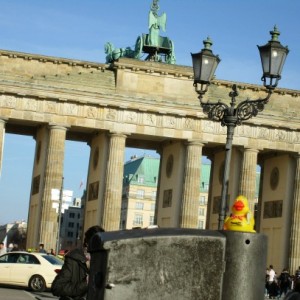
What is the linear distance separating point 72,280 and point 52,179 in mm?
50717

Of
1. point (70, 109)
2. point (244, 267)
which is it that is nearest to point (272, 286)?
point (70, 109)

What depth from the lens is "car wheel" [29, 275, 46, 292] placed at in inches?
1331

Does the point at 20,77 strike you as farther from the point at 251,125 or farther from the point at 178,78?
the point at 251,125

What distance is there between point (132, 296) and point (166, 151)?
60.0m

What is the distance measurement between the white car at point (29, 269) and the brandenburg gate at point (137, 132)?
23323 millimetres

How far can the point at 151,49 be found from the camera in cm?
6375

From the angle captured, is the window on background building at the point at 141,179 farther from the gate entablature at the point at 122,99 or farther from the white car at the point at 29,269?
the white car at the point at 29,269

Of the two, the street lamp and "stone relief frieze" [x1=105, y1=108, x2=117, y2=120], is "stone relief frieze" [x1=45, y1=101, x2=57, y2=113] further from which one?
the street lamp

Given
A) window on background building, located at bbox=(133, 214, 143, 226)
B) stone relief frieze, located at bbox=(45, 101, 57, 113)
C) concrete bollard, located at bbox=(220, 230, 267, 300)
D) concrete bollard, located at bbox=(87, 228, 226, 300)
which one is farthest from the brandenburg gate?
window on background building, located at bbox=(133, 214, 143, 226)

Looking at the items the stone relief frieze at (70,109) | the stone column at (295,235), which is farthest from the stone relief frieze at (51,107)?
the stone column at (295,235)

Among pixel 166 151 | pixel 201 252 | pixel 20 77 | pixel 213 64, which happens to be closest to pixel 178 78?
pixel 166 151

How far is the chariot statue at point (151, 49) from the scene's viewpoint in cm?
6338

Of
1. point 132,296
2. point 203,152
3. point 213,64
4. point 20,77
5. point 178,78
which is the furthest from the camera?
point 203,152

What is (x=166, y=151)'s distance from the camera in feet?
212
